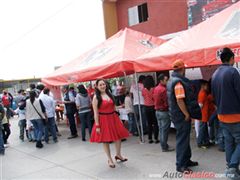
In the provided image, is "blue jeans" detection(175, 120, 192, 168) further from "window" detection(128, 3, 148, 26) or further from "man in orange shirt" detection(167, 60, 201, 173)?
"window" detection(128, 3, 148, 26)

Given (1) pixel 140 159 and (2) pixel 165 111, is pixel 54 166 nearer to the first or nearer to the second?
(1) pixel 140 159

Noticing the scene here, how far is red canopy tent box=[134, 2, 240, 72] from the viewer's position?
5.80 metres

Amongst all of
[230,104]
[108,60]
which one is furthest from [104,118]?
[108,60]

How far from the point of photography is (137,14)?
1631 centimetres

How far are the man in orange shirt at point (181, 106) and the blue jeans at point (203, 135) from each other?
1559 mm

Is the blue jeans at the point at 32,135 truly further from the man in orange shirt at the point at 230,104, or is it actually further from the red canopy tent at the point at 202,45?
the man in orange shirt at the point at 230,104

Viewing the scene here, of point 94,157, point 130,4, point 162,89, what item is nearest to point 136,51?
point 162,89

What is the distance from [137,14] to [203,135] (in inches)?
423

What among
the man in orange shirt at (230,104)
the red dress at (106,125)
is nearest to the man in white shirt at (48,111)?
the red dress at (106,125)

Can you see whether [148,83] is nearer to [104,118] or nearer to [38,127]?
[104,118]

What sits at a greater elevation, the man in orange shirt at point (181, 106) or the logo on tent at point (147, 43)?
the logo on tent at point (147, 43)

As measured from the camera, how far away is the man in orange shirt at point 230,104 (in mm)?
4391

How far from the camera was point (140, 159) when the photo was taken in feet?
21.7

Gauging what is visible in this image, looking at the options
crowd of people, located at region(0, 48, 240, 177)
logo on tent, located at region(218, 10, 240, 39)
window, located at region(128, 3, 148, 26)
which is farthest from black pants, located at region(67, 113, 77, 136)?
window, located at region(128, 3, 148, 26)
